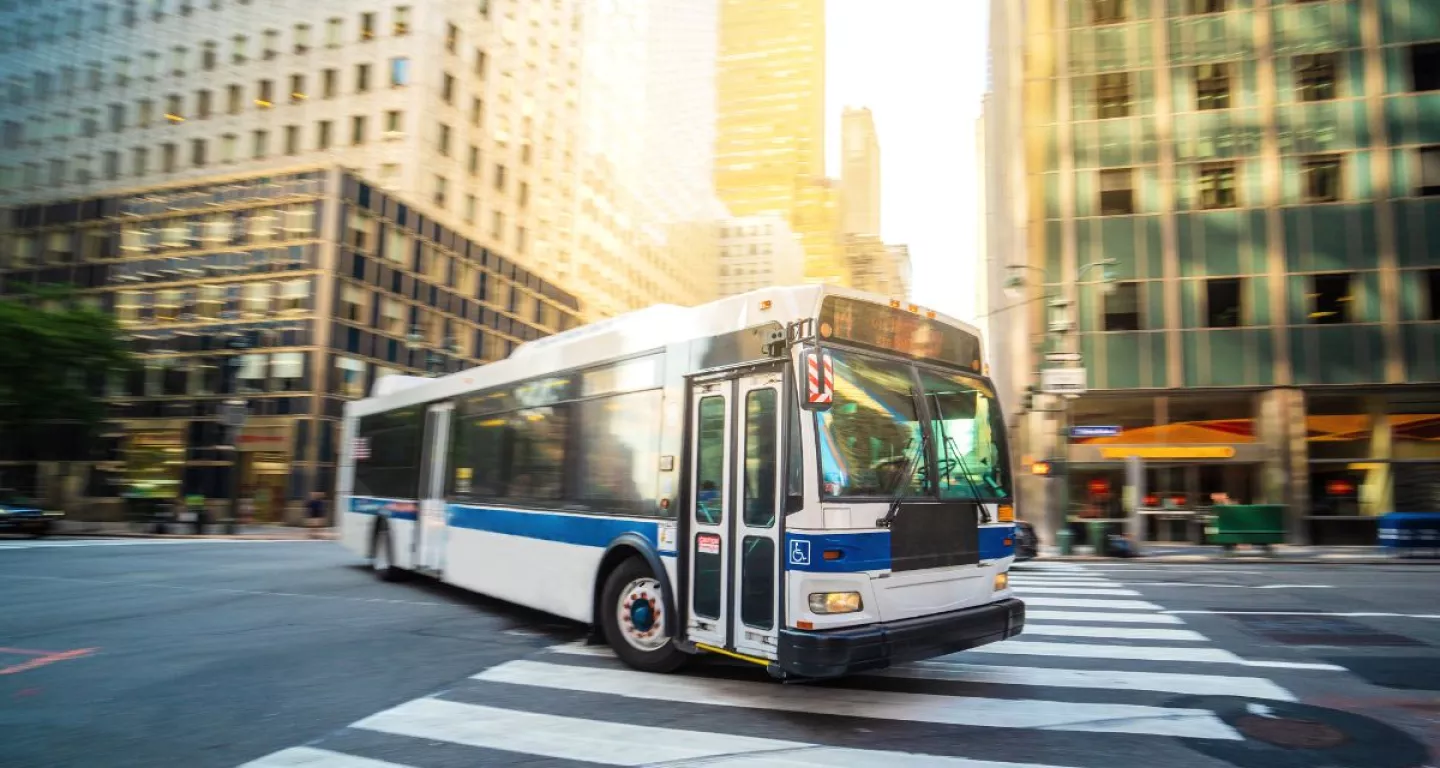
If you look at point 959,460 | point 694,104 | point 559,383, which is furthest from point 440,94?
point 694,104

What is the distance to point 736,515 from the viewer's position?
593 centimetres

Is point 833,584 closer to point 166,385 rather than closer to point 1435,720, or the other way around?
point 1435,720

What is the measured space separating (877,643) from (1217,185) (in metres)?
27.4

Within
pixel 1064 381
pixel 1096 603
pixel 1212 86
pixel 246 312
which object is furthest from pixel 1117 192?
pixel 246 312

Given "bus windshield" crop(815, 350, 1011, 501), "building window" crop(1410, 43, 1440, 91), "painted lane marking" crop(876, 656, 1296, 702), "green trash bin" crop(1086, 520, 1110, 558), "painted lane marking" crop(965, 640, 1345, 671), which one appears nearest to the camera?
"bus windshield" crop(815, 350, 1011, 501)

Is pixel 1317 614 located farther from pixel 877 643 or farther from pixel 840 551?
pixel 840 551

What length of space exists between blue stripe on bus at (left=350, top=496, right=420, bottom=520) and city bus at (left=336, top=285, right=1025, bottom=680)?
12.8 feet

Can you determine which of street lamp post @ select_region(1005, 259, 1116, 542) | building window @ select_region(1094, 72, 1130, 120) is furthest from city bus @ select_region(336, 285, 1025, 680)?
building window @ select_region(1094, 72, 1130, 120)

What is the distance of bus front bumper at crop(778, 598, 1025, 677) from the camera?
16.8ft

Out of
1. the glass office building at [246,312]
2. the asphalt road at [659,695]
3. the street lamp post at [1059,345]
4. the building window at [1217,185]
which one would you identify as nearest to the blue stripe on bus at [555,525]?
the asphalt road at [659,695]

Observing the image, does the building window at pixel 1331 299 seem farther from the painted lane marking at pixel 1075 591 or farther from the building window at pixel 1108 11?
the painted lane marking at pixel 1075 591

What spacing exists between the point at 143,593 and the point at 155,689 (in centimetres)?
669

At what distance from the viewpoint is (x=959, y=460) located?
244 inches

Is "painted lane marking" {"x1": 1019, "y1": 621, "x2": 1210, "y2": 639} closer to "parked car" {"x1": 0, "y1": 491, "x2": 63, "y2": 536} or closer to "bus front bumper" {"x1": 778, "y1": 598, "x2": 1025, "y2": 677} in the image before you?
"bus front bumper" {"x1": 778, "y1": 598, "x2": 1025, "y2": 677}
